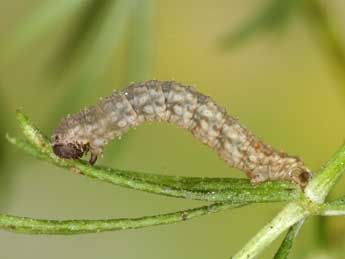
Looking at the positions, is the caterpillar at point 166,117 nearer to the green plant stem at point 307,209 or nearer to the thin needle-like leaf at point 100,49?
the green plant stem at point 307,209

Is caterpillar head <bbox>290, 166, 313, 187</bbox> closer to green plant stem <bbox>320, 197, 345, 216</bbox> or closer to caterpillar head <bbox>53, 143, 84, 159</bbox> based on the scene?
green plant stem <bbox>320, 197, 345, 216</bbox>

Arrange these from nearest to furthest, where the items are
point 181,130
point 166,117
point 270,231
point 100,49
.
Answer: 1. point 270,231
2. point 166,117
3. point 100,49
4. point 181,130

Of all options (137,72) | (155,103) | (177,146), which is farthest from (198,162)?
(155,103)

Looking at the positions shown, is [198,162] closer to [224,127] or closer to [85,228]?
[224,127]

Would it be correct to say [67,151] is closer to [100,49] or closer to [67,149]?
[67,149]

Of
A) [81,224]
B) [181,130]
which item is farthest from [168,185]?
[181,130]
